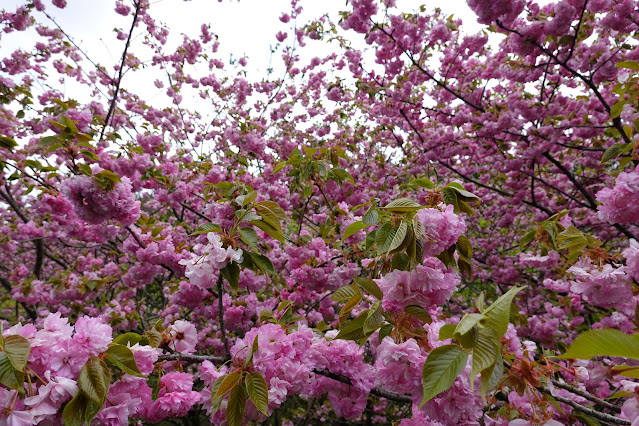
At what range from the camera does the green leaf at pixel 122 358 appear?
0.90m

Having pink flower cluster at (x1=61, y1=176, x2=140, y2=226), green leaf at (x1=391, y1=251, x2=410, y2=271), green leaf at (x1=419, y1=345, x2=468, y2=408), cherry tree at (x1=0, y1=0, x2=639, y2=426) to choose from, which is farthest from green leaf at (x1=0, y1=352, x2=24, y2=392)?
pink flower cluster at (x1=61, y1=176, x2=140, y2=226)

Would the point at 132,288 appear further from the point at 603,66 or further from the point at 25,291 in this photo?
the point at 603,66

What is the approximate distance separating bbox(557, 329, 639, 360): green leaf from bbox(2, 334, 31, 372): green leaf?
43.5 inches

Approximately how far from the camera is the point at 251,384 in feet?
3.29

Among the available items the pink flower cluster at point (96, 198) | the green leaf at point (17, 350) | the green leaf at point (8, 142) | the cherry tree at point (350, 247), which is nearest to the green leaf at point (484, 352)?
the cherry tree at point (350, 247)

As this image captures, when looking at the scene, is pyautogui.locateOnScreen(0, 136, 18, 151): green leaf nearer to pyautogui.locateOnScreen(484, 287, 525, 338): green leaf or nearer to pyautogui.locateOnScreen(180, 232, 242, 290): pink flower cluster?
pyautogui.locateOnScreen(180, 232, 242, 290): pink flower cluster

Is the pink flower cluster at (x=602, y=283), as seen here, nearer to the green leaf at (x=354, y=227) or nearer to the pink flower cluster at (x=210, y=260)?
the green leaf at (x=354, y=227)

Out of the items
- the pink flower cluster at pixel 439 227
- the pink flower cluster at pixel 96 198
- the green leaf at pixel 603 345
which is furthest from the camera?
the pink flower cluster at pixel 96 198

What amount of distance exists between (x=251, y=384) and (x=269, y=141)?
210 inches

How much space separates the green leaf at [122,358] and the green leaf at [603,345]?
103 centimetres

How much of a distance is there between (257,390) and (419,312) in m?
0.56

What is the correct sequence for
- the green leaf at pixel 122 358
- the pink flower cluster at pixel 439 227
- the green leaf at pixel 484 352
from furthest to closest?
1. the pink flower cluster at pixel 439 227
2. the green leaf at pixel 122 358
3. the green leaf at pixel 484 352

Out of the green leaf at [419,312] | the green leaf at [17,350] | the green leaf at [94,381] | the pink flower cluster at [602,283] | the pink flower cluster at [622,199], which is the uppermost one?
the pink flower cluster at [622,199]

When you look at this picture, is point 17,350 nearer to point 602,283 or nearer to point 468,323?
point 468,323
